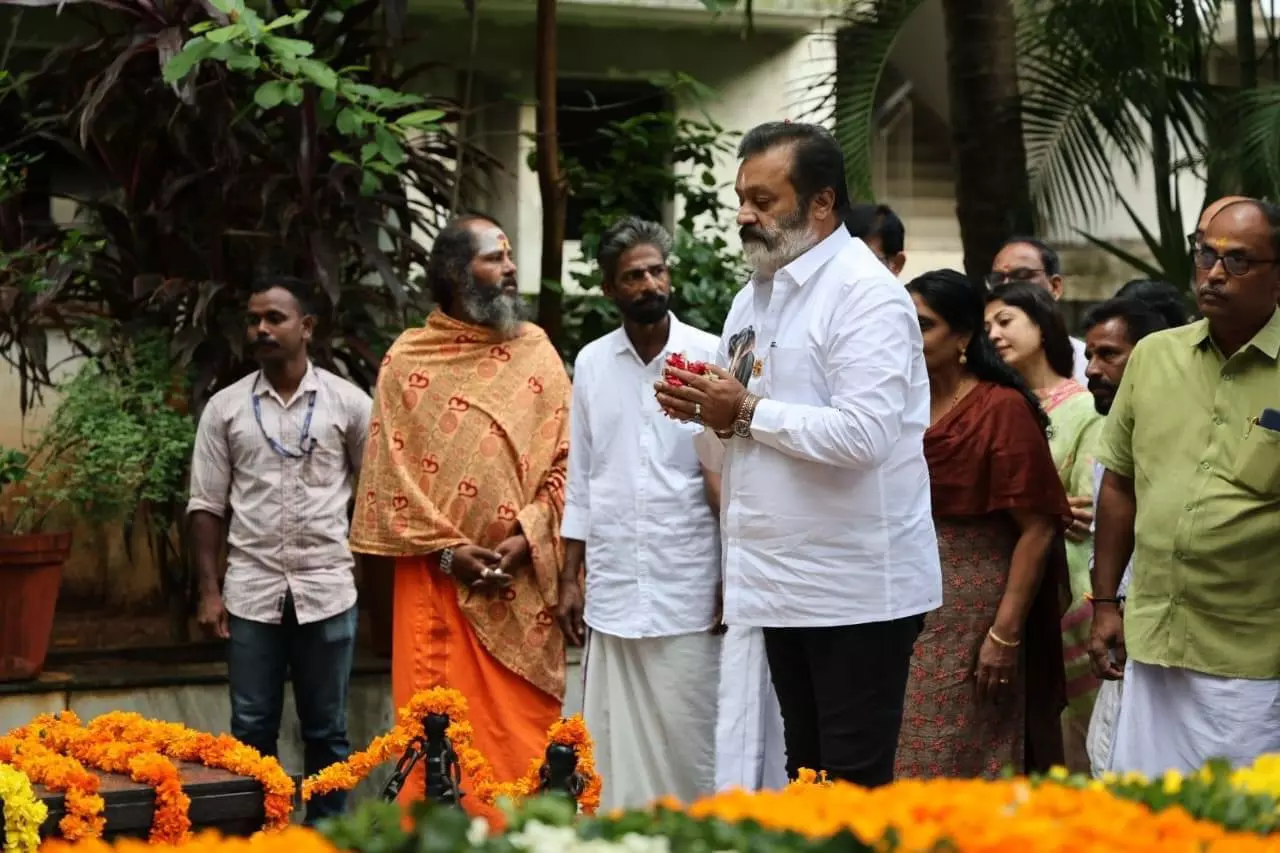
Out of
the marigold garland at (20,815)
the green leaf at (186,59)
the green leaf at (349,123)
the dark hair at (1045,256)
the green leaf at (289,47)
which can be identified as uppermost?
the green leaf at (289,47)

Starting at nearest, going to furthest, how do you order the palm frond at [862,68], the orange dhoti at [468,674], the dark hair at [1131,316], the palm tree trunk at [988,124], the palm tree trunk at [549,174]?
the dark hair at [1131,316]
the orange dhoti at [468,674]
the palm tree trunk at [549,174]
the palm tree trunk at [988,124]
the palm frond at [862,68]

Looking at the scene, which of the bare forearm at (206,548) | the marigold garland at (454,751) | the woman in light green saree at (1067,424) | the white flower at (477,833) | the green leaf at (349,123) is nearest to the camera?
the white flower at (477,833)

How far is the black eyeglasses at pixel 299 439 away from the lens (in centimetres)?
689

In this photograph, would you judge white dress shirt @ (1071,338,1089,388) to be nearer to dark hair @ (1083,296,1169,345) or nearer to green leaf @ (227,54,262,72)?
dark hair @ (1083,296,1169,345)

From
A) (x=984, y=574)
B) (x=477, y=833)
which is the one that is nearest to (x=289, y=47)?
(x=984, y=574)

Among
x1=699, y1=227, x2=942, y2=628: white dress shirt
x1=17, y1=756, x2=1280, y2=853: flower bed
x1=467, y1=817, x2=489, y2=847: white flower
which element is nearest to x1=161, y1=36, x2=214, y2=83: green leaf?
x1=699, y1=227, x2=942, y2=628: white dress shirt

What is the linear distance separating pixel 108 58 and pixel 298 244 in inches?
45.4

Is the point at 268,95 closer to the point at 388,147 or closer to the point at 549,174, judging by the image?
the point at 388,147

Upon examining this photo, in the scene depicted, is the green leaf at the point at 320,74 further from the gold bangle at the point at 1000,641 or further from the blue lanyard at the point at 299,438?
the gold bangle at the point at 1000,641

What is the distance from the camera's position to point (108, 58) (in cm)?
816

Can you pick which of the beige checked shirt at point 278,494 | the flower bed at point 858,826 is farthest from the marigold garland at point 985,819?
the beige checked shirt at point 278,494

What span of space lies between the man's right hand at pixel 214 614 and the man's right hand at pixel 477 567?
0.94m

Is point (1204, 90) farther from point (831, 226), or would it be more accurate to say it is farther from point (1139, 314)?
point (831, 226)

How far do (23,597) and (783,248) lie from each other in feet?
12.9
